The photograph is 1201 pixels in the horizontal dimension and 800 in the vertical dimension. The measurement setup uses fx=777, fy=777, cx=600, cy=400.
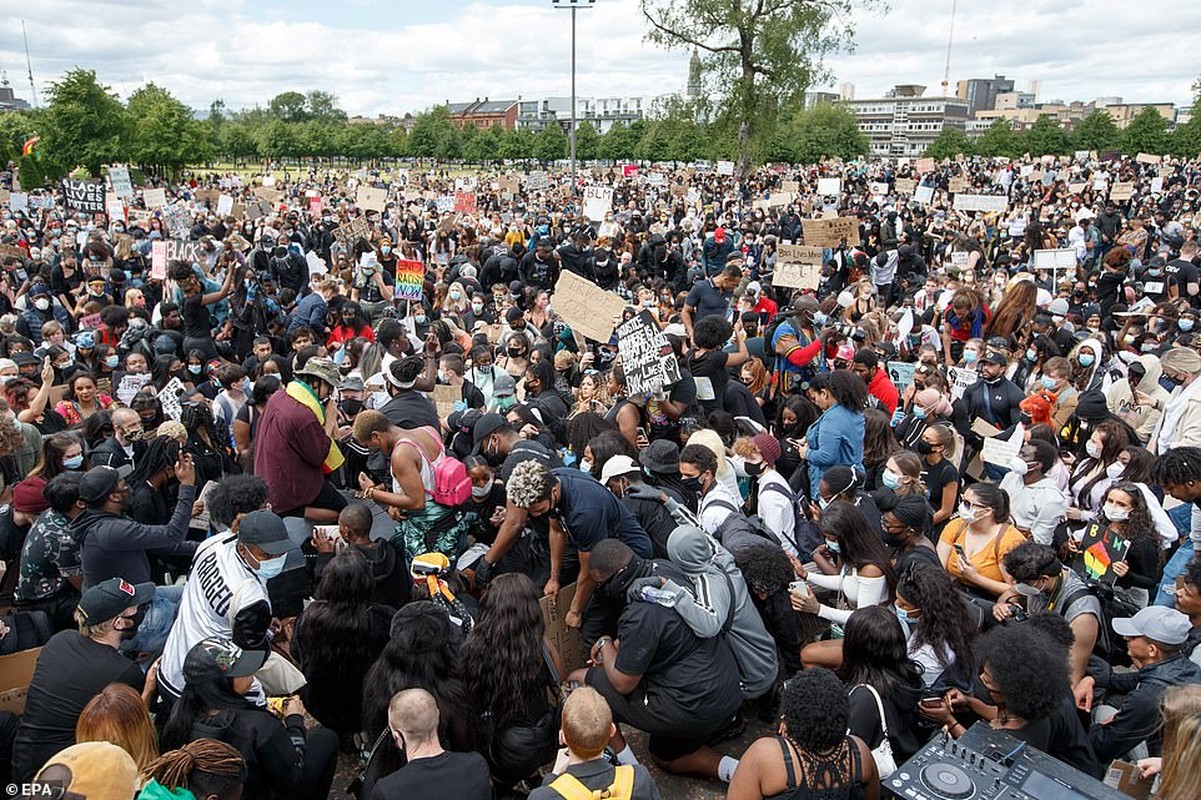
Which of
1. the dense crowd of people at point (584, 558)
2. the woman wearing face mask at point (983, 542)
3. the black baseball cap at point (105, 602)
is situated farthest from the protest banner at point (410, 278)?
the woman wearing face mask at point (983, 542)

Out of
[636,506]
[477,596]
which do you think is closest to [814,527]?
[636,506]

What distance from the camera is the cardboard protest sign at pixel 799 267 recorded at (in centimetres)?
1114

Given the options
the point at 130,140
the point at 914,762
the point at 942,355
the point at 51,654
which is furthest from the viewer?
the point at 130,140

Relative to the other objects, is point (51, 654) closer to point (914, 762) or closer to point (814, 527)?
point (914, 762)

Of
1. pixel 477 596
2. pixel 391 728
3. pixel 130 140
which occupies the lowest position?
pixel 477 596

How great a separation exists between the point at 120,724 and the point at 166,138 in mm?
53653

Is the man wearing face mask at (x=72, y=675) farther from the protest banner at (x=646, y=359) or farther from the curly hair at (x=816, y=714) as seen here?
the protest banner at (x=646, y=359)

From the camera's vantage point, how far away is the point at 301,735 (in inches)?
150

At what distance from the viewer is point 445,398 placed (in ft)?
23.9

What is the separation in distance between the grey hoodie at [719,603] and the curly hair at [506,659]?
553mm

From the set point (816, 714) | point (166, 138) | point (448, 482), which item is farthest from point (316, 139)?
point (816, 714)

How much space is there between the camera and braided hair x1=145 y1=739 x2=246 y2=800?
295 centimetres

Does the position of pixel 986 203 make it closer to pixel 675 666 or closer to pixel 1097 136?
pixel 675 666

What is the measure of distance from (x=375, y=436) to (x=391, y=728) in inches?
89.0
